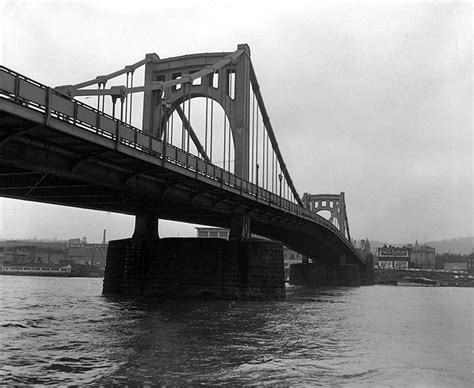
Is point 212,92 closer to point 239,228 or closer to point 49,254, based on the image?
point 239,228

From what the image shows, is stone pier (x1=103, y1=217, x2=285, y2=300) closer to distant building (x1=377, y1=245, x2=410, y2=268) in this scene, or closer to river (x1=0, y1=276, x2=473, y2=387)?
river (x1=0, y1=276, x2=473, y2=387)

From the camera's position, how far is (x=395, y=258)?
563 feet

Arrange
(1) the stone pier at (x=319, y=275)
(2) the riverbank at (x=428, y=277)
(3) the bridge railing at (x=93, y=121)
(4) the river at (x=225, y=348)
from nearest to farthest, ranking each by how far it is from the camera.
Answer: (4) the river at (x=225, y=348) → (3) the bridge railing at (x=93, y=121) → (1) the stone pier at (x=319, y=275) → (2) the riverbank at (x=428, y=277)

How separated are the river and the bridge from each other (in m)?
7.00

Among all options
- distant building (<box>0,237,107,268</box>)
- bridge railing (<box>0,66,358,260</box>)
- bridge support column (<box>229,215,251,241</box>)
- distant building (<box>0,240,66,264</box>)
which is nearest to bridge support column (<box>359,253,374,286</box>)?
bridge support column (<box>229,215,251,241</box>)

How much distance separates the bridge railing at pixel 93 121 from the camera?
1880 cm

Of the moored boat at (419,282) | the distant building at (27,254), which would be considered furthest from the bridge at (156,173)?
the distant building at (27,254)

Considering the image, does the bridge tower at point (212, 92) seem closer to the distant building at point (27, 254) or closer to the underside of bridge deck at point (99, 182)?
the underside of bridge deck at point (99, 182)

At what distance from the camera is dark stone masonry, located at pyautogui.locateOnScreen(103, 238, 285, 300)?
136 feet

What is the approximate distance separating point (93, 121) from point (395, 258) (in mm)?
159820

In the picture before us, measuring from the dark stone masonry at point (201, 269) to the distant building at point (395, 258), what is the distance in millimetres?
134953

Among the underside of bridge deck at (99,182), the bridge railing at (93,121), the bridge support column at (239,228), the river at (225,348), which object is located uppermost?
the bridge railing at (93,121)

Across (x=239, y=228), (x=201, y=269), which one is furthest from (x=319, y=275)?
(x=201, y=269)

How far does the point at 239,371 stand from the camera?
605 inches
